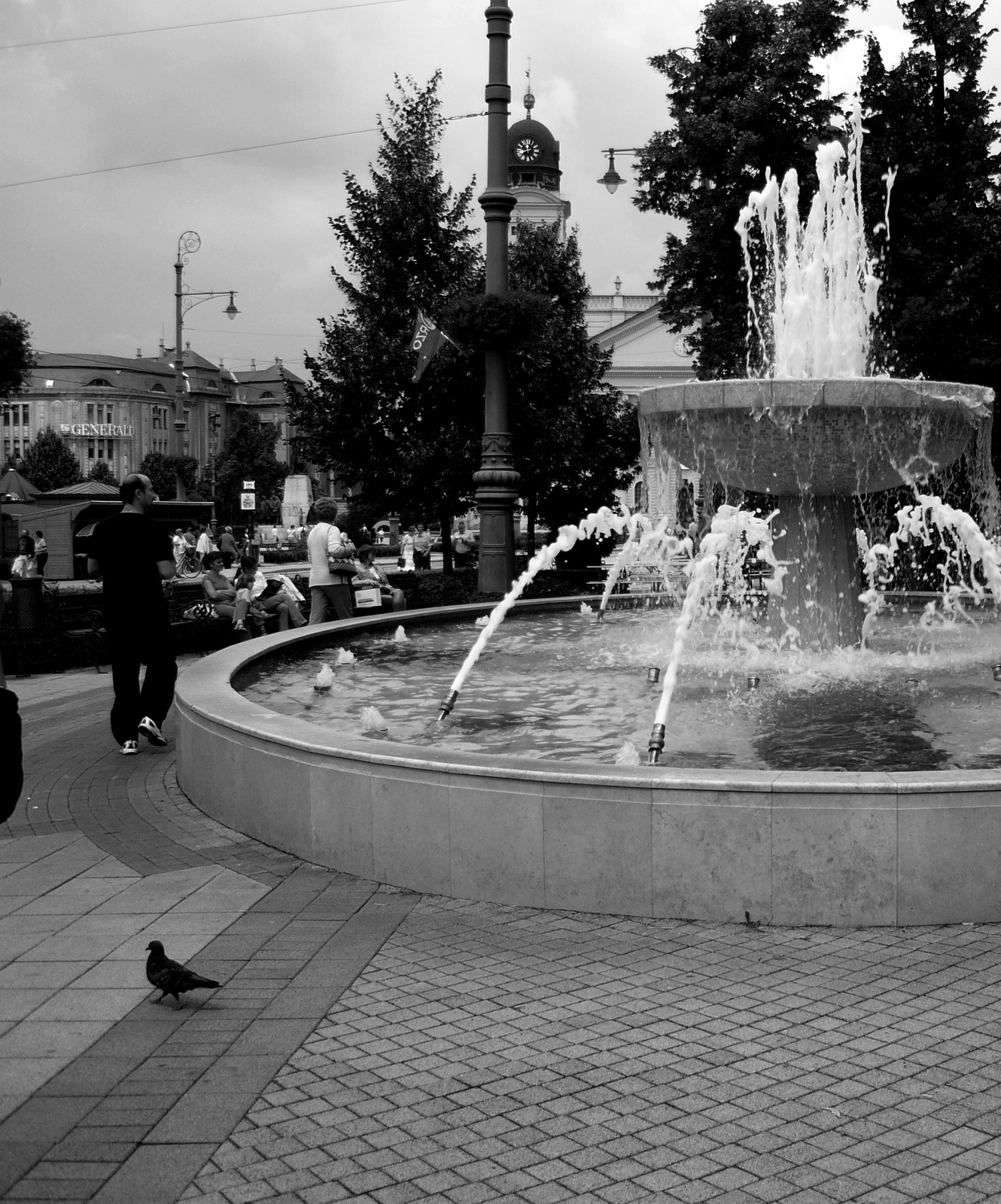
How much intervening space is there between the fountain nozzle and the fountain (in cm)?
2

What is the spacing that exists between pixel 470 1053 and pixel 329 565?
394 inches

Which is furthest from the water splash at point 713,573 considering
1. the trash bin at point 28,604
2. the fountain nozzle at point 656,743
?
the trash bin at point 28,604

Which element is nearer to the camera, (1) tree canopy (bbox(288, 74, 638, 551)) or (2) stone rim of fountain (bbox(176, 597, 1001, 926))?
(2) stone rim of fountain (bbox(176, 597, 1001, 926))

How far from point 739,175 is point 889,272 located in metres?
5.31

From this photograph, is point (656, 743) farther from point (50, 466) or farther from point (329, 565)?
point (50, 466)

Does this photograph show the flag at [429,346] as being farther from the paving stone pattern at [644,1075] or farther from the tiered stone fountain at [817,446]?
the paving stone pattern at [644,1075]

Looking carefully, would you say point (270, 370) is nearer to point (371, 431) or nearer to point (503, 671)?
point (371, 431)

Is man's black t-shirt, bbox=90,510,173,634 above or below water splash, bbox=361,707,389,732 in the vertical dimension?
above

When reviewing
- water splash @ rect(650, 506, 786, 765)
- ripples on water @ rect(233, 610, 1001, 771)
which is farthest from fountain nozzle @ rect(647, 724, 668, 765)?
ripples on water @ rect(233, 610, 1001, 771)

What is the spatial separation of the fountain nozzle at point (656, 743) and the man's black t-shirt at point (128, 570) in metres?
3.59

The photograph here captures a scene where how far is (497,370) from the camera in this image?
1594 centimetres

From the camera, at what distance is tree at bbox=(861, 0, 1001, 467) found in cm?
2339

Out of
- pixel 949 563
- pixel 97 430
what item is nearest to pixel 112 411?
pixel 97 430

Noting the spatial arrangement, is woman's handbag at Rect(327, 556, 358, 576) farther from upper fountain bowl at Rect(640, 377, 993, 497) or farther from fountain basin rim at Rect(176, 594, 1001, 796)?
fountain basin rim at Rect(176, 594, 1001, 796)
